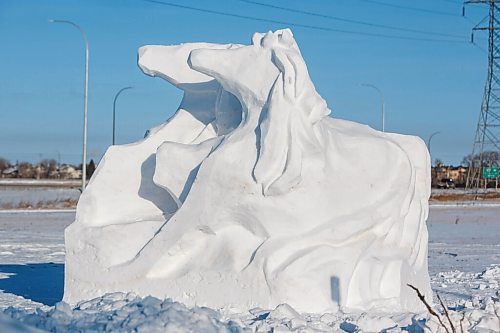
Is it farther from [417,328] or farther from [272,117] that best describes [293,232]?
[417,328]

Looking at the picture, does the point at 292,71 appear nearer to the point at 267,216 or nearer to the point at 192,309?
the point at 267,216

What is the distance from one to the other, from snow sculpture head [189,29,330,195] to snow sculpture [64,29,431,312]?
15mm

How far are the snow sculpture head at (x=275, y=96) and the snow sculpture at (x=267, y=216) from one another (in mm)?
15

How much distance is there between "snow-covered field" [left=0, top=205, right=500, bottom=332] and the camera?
8.07 m

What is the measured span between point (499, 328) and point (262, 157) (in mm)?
3794

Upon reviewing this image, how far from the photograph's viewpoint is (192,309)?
8.66 meters

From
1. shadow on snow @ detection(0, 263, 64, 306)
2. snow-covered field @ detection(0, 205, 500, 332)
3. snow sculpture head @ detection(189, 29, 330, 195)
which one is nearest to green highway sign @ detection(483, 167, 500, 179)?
snow-covered field @ detection(0, 205, 500, 332)

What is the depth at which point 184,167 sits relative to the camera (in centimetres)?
1133

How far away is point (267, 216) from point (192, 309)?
2274 millimetres

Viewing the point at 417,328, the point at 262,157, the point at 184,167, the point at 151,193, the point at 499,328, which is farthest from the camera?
the point at 151,193

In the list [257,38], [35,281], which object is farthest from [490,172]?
[257,38]

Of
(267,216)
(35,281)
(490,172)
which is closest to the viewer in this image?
(267,216)

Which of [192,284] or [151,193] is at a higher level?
[151,193]

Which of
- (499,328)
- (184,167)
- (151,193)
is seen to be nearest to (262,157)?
(184,167)
